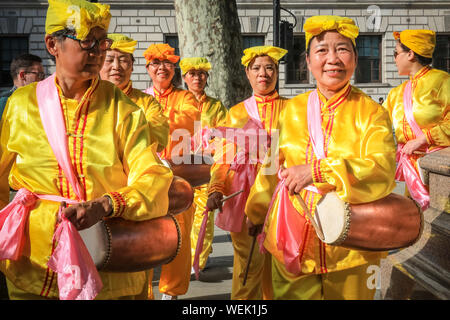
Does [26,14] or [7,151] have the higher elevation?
[26,14]

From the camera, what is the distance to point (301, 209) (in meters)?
3.02

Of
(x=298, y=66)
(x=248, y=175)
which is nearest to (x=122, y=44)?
(x=248, y=175)

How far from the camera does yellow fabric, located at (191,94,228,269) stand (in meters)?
6.18

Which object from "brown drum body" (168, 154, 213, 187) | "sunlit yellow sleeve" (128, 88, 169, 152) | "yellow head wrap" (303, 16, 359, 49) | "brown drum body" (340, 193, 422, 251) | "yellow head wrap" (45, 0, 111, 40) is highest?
"yellow head wrap" (303, 16, 359, 49)

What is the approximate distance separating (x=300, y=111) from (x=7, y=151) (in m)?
1.60

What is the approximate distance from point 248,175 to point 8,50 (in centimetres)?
2070

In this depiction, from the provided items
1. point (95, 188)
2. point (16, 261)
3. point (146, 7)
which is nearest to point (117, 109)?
point (95, 188)

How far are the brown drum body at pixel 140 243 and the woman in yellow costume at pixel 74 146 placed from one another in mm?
77

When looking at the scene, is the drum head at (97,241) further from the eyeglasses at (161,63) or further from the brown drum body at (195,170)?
the eyeglasses at (161,63)

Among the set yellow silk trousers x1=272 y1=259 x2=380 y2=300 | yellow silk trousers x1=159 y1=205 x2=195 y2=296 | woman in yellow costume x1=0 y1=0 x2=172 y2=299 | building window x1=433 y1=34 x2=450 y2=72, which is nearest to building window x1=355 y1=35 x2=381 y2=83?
building window x1=433 y1=34 x2=450 y2=72

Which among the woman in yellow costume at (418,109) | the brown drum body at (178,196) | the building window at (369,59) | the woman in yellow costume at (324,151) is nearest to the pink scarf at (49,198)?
the brown drum body at (178,196)

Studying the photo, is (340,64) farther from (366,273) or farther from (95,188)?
(95,188)

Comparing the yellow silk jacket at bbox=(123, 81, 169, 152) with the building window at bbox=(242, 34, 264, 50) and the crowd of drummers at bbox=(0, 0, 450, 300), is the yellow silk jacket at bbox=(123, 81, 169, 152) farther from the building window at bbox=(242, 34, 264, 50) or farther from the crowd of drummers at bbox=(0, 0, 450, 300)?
the building window at bbox=(242, 34, 264, 50)

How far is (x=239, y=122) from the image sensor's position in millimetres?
4730
